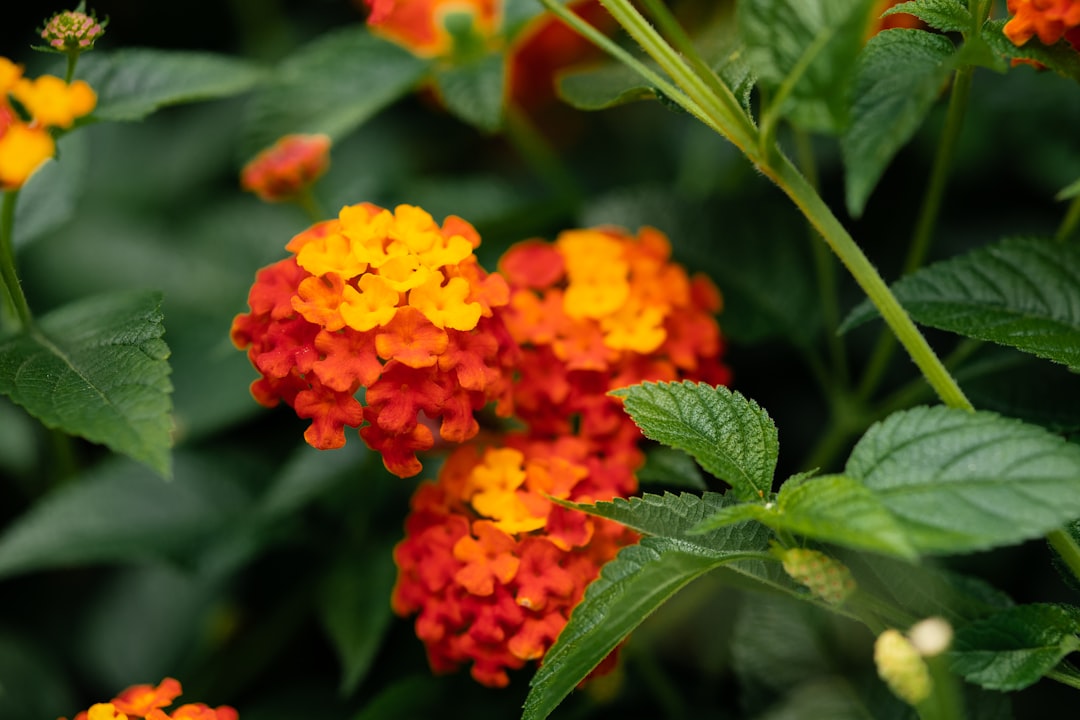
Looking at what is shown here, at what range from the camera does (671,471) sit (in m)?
0.98

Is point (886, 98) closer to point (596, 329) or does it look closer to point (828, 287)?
point (596, 329)

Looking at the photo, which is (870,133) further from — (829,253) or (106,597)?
(106,597)

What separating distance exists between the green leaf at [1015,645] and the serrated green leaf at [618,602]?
17 cm

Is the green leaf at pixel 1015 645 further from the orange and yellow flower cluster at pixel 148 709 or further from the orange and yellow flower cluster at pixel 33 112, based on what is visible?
the orange and yellow flower cluster at pixel 33 112

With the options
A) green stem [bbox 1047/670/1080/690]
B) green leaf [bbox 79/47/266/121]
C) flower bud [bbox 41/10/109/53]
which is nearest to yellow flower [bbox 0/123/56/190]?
flower bud [bbox 41/10/109/53]

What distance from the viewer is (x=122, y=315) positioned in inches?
36.0

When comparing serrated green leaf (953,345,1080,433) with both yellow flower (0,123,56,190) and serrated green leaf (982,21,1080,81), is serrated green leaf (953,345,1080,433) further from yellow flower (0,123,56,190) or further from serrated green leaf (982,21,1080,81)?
yellow flower (0,123,56,190)

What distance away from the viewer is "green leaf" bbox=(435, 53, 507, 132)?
45.4 inches

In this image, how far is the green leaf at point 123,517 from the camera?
118 cm

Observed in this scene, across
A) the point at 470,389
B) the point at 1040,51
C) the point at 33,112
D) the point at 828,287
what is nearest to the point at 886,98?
the point at 1040,51

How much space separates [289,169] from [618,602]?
673mm

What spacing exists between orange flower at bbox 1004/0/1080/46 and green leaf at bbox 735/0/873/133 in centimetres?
21

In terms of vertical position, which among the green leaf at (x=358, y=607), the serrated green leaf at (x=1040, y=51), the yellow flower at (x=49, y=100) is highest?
the serrated green leaf at (x=1040, y=51)

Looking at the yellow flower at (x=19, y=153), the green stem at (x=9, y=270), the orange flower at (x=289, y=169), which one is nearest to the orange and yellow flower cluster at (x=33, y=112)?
the yellow flower at (x=19, y=153)
